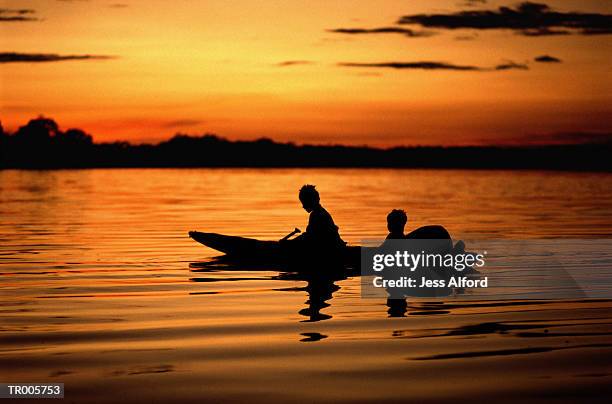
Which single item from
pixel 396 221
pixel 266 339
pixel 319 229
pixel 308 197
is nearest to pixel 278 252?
pixel 319 229

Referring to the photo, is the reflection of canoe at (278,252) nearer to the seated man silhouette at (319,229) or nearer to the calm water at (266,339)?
the seated man silhouette at (319,229)

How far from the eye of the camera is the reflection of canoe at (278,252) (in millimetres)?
18562

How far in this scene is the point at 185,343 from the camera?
A: 33.2ft

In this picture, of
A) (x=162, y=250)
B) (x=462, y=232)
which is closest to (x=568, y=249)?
(x=462, y=232)

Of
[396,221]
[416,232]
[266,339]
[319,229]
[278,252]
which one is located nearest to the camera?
[266,339]

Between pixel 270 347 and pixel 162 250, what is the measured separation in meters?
14.3

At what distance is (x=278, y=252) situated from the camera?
64.0 ft

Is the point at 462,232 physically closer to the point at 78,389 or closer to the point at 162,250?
the point at 162,250

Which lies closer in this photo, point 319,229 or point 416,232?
point 416,232

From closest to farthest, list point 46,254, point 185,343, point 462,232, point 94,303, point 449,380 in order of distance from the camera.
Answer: point 449,380
point 185,343
point 94,303
point 46,254
point 462,232

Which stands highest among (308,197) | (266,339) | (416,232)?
(308,197)

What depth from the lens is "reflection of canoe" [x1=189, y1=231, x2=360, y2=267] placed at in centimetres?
1856

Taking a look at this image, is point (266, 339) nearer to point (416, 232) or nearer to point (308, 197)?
point (416, 232)

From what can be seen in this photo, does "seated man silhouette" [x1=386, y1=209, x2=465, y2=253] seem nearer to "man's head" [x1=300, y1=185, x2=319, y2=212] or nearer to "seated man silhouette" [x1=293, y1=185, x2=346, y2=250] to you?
"man's head" [x1=300, y1=185, x2=319, y2=212]
